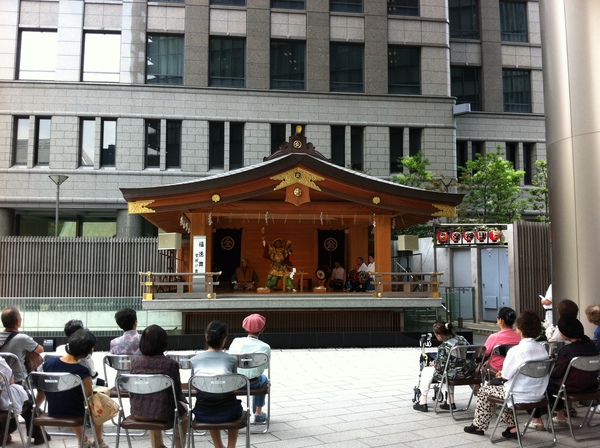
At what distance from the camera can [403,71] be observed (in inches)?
1026

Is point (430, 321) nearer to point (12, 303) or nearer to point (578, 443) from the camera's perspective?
point (578, 443)

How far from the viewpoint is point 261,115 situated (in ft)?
80.5

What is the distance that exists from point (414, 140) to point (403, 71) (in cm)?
324

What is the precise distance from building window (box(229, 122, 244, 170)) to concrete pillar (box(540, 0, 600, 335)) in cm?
1695

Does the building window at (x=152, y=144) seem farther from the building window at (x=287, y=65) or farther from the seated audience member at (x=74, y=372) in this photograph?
the seated audience member at (x=74, y=372)

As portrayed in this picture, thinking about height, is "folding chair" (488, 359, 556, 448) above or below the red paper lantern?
below

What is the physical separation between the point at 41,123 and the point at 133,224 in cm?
569

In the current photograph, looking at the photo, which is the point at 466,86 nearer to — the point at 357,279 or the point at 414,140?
the point at 414,140

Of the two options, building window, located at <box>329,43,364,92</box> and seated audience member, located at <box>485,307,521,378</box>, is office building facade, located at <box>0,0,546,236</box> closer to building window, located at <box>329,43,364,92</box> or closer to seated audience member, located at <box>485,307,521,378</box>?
building window, located at <box>329,43,364,92</box>

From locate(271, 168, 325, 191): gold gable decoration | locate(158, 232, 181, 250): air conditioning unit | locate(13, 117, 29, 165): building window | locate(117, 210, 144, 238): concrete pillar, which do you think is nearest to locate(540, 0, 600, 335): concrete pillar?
locate(271, 168, 325, 191): gold gable decoration

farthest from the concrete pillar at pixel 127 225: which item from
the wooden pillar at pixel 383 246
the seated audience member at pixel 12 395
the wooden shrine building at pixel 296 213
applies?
the seated audience member at pixel 12 395

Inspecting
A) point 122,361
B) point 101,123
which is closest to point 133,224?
point 101,123

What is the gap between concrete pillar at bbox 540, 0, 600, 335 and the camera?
26.9 ft

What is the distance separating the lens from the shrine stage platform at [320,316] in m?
13.6
